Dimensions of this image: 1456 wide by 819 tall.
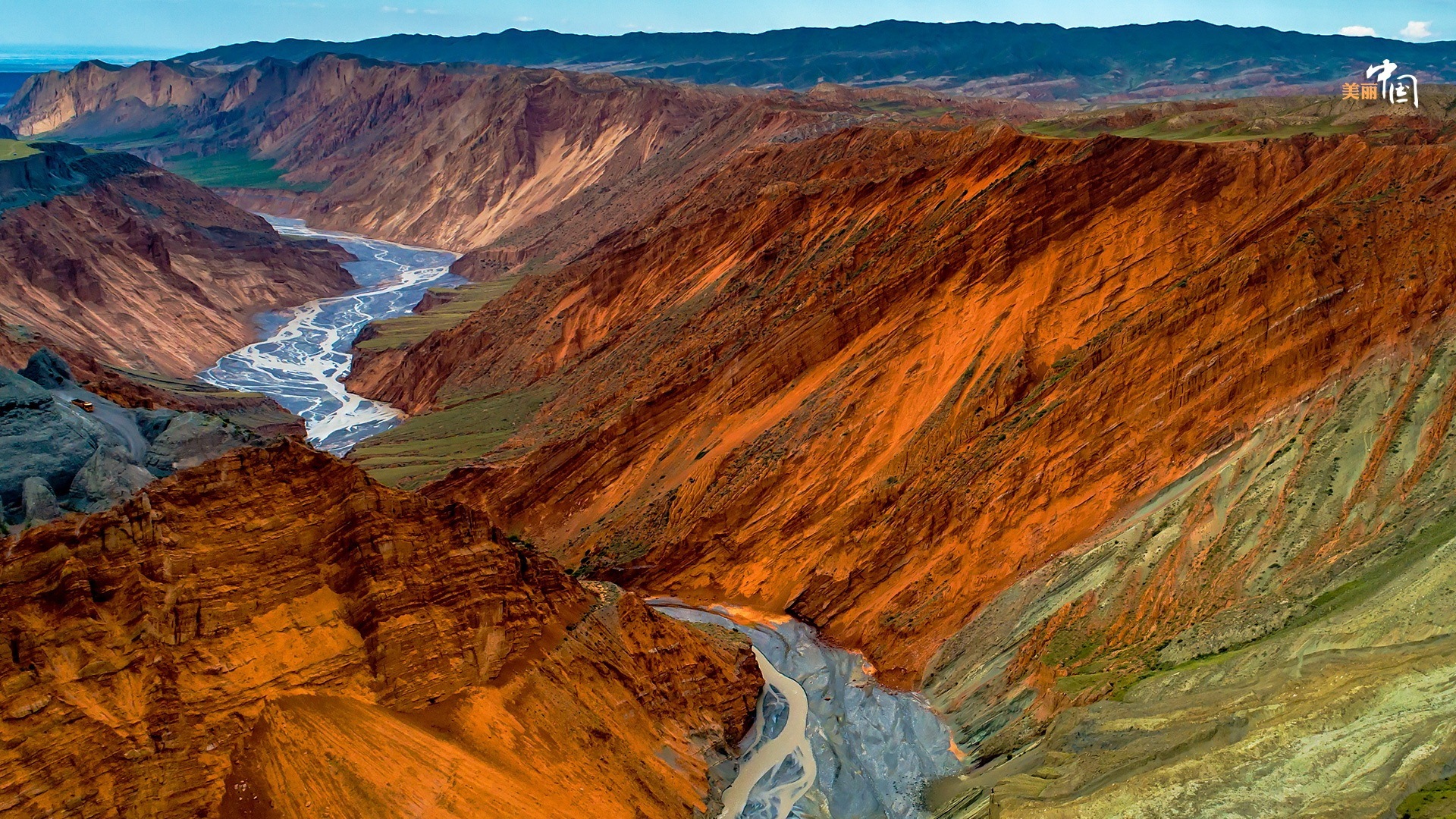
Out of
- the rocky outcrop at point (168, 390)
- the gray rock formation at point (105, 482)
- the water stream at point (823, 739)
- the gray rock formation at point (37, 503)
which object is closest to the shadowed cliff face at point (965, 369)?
the water stream at point (823, 739)

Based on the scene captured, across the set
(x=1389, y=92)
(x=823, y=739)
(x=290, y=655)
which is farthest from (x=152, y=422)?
(x=1389, y=92)

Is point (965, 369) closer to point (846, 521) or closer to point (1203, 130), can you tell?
point (846, 521)

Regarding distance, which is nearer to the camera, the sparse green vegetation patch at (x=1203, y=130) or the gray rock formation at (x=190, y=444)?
the gray rock formation at (x=190, y=444)

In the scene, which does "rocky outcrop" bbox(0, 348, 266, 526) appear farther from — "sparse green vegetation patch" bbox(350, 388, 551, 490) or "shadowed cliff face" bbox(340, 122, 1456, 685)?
"sparse green vegetation patch" bbox(350, 388, 551, 490)

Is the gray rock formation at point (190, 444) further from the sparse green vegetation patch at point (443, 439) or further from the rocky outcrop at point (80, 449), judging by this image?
the sparse green vegetation patch at point (443, 439)

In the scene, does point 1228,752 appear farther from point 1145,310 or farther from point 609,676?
point 1145,310

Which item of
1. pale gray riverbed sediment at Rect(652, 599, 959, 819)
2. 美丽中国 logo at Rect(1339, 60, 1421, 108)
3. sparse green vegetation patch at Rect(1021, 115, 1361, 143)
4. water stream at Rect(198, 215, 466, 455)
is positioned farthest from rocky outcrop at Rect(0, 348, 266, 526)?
美丽中国 logo at Rect(1339, 60, 1421, 108)
